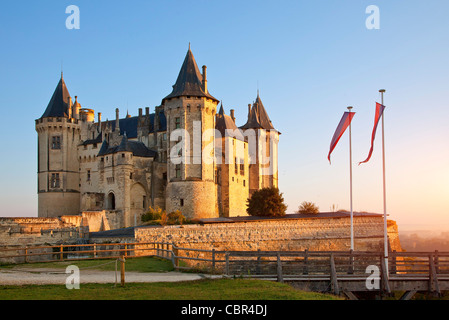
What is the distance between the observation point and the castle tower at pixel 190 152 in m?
51.9

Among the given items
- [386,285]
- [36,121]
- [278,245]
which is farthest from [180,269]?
[36,121]

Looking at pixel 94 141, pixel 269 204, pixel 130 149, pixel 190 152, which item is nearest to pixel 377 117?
pixel 269 204

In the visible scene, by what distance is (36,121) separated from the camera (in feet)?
214

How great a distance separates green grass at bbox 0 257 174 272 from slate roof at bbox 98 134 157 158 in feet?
103

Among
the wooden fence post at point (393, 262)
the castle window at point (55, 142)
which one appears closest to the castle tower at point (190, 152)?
the castle window at point (55, 142)

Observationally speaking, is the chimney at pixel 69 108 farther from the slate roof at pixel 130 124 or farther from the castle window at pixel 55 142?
the slate roof at pixel 130 124

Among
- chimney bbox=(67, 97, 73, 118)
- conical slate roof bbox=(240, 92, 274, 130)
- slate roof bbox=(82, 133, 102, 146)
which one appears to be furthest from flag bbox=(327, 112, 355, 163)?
chimney bbox=(67, 97, 73, 118)

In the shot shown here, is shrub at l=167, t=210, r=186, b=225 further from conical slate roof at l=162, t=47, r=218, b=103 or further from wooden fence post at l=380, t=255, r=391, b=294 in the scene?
wooden fence post at l=380, t=255, r=391, b=294

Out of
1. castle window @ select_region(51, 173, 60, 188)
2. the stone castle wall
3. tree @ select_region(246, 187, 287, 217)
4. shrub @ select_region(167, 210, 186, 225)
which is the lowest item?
the stone castle wall

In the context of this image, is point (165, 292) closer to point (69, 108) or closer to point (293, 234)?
point (293, 234)

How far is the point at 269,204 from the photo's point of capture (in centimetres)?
4819

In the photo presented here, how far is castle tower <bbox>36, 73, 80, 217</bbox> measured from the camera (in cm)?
6328

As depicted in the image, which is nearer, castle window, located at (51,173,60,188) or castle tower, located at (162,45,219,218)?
castle tower, located at (162,45,219,218)
